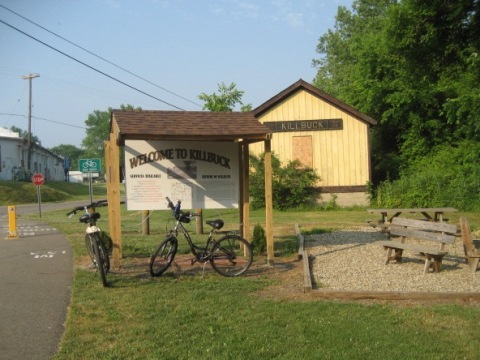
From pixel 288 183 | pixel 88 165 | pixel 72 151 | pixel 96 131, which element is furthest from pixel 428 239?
pixel 72 151

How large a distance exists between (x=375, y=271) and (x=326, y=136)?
17016mm

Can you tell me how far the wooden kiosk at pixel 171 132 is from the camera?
31.4 ft

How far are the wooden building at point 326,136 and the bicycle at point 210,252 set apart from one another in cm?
1698

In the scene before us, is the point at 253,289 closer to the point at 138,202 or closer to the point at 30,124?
the point at 138,202

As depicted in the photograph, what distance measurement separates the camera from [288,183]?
84.7 ft

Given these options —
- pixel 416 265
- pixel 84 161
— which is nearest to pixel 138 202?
pixel 416 265

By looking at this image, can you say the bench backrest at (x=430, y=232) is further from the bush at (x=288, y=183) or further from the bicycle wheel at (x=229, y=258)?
the bush at (x=288, y=183)

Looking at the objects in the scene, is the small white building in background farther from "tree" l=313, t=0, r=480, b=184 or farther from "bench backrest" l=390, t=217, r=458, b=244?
"bench backrest" l=390, t=217, r=458, b=244

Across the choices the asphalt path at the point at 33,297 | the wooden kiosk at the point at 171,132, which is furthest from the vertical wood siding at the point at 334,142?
the wooden kiosk at the point at 171,132

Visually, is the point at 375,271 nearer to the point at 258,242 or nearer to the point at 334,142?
the point at 258,242

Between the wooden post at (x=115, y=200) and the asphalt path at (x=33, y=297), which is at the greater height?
the wooden post at (x=115, y=200)

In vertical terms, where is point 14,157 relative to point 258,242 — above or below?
above

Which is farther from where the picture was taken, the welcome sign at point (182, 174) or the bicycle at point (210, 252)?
the welcome sign at point (182, 174)

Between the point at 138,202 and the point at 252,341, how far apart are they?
5294mm
